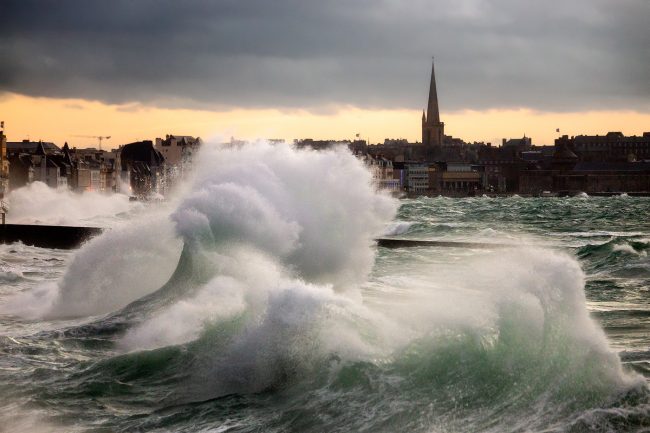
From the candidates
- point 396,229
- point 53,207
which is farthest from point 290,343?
point 53,207

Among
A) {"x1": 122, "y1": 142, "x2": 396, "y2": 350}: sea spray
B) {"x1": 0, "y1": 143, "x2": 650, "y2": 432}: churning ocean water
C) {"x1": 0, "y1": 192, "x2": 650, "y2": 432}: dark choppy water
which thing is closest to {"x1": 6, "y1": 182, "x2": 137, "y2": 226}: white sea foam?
{"x1": 122, "y1": 142, "x2": 396, "y2": 350}: sea spray

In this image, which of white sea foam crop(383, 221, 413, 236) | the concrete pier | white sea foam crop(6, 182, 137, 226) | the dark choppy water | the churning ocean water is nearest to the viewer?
the dark choppy water

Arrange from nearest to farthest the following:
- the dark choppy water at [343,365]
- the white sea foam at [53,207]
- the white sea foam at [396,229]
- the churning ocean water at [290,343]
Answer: the dark choppy water at [343,365], the churning ocean water at [290,343], the white sea foam at [396,229], the white sea foam at [53,207]

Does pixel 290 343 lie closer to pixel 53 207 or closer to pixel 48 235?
pixel 48 235

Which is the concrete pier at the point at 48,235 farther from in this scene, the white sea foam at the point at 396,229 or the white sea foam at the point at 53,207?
the white sea foam at the point at 53,207

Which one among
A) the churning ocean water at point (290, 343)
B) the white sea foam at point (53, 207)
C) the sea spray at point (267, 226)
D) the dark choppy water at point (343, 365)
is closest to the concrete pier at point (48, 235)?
the sea spray at point (267, 226)

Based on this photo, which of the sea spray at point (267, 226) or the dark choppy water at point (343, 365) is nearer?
the dark choppy water at point (343, 365)

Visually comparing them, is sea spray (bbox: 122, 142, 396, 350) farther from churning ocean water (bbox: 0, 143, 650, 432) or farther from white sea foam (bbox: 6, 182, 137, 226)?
white sea foam (bbox: 6, 182, 137, 226)

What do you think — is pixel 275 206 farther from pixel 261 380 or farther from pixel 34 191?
pixel 34 191
